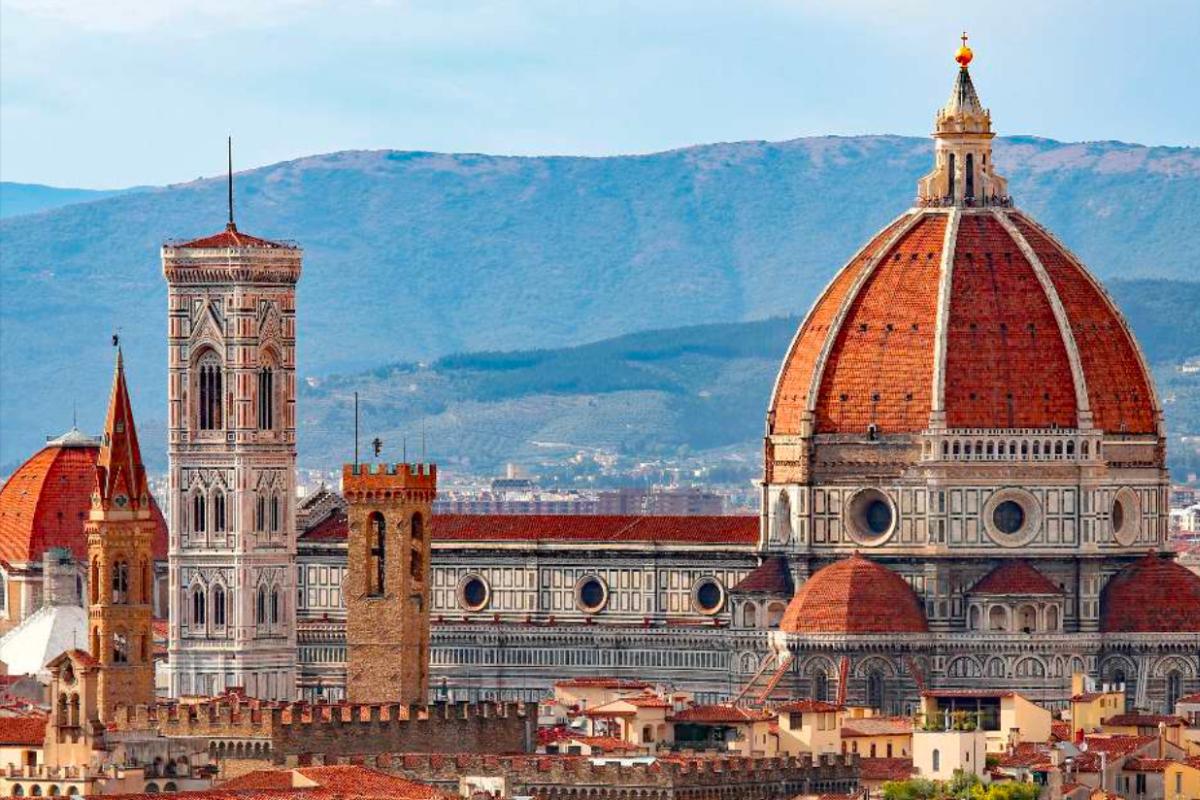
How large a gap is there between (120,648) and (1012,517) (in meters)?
30.7

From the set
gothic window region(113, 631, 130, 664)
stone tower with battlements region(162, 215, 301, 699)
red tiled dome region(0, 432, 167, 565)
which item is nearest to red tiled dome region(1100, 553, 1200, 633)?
stone tower with battlements region(162, 215, 301, 699)

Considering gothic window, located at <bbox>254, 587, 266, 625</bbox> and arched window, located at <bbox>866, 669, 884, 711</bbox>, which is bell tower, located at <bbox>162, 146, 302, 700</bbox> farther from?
arched window, located at <bbox>866, 669, 884, 711</bbox>

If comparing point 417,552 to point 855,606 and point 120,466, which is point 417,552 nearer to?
point 120,466

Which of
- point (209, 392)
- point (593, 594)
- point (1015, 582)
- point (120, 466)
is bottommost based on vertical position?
point (593, 594)

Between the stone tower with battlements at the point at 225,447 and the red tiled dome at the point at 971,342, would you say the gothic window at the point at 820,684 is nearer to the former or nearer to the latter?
the red tiled dome at the point at 971,342

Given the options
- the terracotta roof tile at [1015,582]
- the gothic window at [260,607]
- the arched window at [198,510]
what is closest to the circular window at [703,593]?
the terracotta roof tile at [1015,582]

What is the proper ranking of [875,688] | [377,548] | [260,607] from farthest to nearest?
[260,607]
[875,688]
[377,548]

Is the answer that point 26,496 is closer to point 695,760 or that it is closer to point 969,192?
point 969,192

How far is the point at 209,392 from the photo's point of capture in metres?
142

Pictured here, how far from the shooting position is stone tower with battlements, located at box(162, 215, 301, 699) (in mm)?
141500

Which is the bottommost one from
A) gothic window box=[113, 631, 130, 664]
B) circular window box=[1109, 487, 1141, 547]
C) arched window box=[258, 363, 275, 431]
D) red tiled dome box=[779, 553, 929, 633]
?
gothic window box=[113, 631, 130, 664]

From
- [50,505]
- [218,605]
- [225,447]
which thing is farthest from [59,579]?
[225,447]

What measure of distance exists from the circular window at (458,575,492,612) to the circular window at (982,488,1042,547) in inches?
567

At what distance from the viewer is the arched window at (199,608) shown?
141500mm
